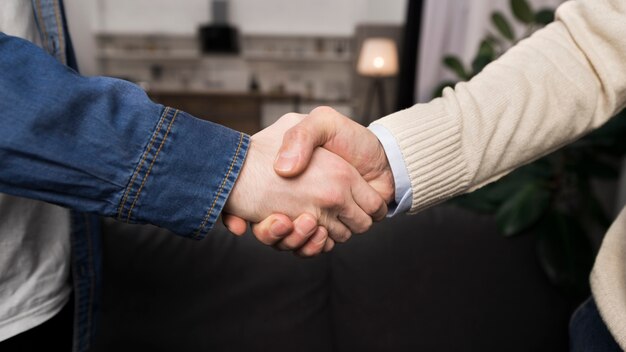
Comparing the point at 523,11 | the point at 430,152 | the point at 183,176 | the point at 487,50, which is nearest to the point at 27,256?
the point at 183,176

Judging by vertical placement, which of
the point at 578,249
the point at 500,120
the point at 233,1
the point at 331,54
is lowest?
the point at 331,54

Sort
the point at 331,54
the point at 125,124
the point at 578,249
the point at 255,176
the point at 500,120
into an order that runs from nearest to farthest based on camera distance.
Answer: the point at 125,124
the point at 255,176
the point at 500,120
the point at 578,249
the point at 331,54

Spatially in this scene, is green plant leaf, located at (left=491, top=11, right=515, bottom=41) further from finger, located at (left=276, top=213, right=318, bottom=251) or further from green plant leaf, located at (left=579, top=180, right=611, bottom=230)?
finger, located at (left=276, top=213, right=318, bottom=251)

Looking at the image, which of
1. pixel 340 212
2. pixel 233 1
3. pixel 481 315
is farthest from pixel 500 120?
pixel 233 1

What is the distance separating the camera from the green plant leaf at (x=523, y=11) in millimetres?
1765

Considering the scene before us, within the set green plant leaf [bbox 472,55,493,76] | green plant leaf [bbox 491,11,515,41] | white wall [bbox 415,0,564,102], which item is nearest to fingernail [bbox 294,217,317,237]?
green plant leaf [bbox 472,55,493,76]

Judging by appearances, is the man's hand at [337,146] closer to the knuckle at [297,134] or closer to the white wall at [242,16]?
the knuckle at [297,134]

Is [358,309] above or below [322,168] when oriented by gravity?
below

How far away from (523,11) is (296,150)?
1.49 metres

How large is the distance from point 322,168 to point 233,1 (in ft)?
19.3

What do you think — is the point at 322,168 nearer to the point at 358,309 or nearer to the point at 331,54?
Answer: the point at 358,309

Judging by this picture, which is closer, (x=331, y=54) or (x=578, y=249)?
(x=578, y=249)

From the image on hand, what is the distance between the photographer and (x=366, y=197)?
811mm

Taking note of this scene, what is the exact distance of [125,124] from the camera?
598 mm
